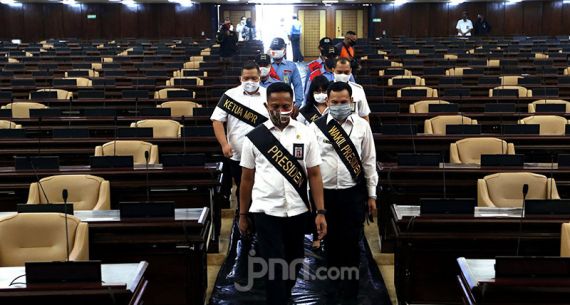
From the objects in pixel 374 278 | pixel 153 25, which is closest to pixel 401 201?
pixel 374 278

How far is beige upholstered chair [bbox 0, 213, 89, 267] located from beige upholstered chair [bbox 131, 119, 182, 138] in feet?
9.41

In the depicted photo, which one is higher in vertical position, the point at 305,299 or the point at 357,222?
the point at 357,222

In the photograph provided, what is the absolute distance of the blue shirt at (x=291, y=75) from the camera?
22.3 ft

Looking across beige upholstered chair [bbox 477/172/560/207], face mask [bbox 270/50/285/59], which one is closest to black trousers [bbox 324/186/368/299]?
beige upholstered chair [bbox 477/172/560/207]

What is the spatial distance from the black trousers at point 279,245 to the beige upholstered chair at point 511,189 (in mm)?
1556

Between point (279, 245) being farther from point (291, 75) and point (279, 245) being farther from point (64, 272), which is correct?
point (291, 75)

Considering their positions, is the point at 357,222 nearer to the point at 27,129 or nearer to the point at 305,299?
the point at 305,299

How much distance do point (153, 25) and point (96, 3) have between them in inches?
95.7

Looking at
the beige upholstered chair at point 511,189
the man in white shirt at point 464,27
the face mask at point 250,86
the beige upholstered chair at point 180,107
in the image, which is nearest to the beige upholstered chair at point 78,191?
the face mask at point 250,86

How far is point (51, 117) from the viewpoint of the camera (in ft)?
23.9

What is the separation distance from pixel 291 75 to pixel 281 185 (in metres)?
3.99

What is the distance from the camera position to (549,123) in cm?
661

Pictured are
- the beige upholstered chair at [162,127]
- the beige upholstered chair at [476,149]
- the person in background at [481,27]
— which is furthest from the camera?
the person in background at [481,27]

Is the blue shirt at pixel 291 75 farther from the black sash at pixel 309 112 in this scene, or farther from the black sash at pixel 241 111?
the black sash at pixel 241 111
